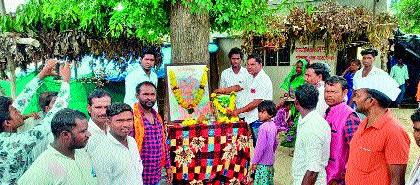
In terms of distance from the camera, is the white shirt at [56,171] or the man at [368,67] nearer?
the white shirt at [56,171]

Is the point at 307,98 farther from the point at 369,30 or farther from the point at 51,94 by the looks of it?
the point at 369,30

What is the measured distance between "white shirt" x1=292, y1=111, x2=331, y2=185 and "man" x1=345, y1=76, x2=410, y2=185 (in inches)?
9.3

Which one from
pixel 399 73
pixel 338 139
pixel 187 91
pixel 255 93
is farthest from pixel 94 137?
pixel 399 73

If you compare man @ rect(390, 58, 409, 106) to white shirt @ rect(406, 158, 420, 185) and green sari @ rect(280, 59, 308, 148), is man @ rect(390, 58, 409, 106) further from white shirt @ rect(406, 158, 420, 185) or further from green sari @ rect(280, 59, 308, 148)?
white shirt @ rect(406, 158, 420, 185)

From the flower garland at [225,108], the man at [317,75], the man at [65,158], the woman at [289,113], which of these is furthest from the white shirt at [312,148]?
the woman at [289,113]

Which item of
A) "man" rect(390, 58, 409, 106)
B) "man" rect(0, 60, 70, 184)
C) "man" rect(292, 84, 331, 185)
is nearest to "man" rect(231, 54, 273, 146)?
"man" rect(292, 84, 331, 185)

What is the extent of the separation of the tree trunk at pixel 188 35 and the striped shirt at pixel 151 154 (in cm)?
227

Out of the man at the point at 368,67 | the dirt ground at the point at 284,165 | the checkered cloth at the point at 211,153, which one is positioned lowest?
the dirt ground at the point at 284,165

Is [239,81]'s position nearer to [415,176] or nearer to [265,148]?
[265,148]

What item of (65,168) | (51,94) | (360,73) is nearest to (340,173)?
(65,168)

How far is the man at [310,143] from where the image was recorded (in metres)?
4.00

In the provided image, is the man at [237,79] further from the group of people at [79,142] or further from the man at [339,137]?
the man at [339,137]

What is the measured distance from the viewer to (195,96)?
6.74m

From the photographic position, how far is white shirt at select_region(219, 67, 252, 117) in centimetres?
725
